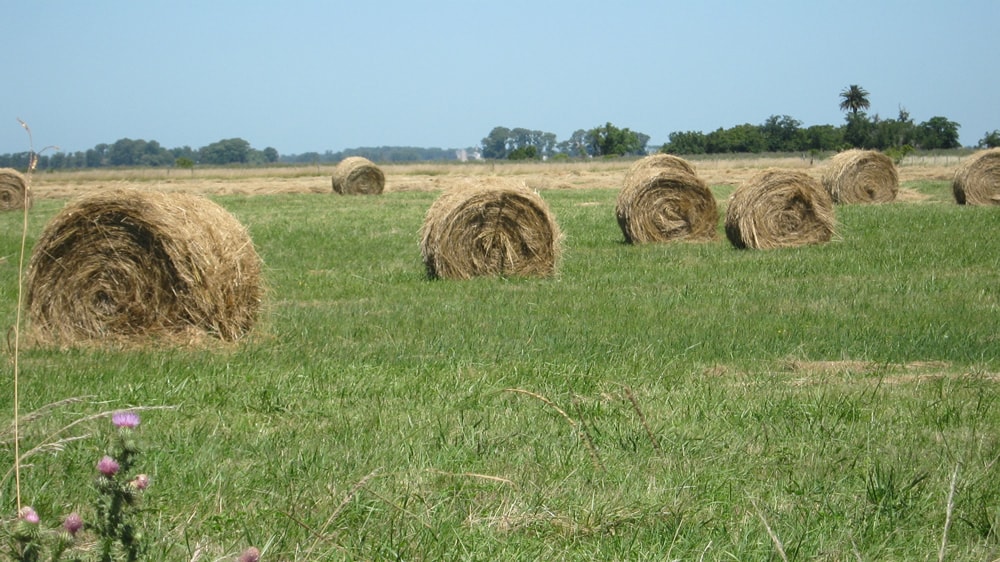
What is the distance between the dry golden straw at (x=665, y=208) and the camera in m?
19.2

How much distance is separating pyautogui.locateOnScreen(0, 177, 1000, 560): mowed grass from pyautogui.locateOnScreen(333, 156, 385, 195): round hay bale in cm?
2751

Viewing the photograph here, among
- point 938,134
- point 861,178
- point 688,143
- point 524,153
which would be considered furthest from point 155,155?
point 861,178

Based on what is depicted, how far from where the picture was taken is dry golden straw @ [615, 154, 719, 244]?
19219 mm

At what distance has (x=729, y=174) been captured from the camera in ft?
162

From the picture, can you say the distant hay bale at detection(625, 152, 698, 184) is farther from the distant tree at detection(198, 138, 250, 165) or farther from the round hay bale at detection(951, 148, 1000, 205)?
the distant tree at detection(198, 138, 250, 165)

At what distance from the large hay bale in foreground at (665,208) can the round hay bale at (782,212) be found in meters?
1.14

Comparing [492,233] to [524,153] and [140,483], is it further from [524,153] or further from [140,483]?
[524,153]

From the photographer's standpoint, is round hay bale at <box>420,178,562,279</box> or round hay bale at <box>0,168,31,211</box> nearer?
round hay bale at <box>420,178,562,279</box>

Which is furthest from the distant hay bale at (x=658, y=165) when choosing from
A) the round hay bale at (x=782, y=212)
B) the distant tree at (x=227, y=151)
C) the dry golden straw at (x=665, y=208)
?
the distant tree at (x=227, y=151)

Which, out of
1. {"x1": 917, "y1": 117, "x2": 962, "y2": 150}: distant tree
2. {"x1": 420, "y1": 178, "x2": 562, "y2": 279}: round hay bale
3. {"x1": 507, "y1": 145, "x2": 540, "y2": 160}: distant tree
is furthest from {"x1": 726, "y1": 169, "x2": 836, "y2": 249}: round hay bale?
{"x1": 507, "y1": 145, "x2": 540, "y2": 160}: distant tree

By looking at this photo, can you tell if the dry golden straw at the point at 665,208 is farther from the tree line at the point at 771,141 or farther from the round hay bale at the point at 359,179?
the tree line at the point at 771,141

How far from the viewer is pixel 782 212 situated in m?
18.6

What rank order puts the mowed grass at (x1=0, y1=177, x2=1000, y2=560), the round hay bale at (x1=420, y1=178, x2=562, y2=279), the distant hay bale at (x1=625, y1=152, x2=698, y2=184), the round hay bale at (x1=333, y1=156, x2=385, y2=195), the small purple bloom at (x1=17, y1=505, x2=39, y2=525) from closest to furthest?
1. the small purple bloom at (x1=17, y1=505, x2=39, y2=525)
2. the mowed grass at (x1=0, y1=177, x2=1000, y2=560)
3. the round hay bale at (x1=420, y1=178, x2=562, y2=279)
4. the distant hay bale at (x1=625, y1=152, x2=698, y2=184)
5. the round hay bale at (x1=333, y1=156, x2=385, y2=195)

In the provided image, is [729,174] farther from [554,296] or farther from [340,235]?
[554,296]
